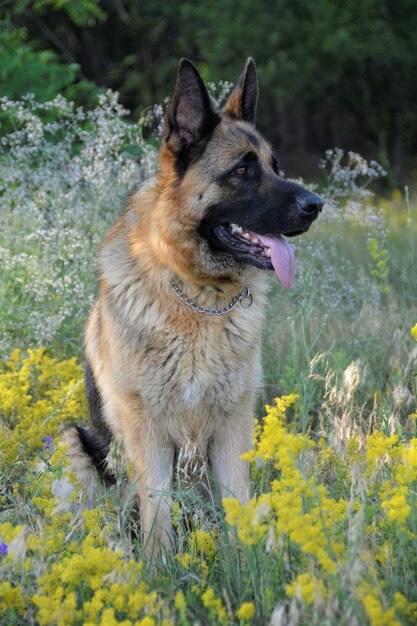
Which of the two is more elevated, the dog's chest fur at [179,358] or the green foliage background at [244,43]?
the dog's chest fur at [179,358]

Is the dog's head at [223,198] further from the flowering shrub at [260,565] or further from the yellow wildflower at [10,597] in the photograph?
the yellow wildflower at [10,597]

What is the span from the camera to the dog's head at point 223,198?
11.1 feet

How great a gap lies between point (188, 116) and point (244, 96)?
355 millimetres

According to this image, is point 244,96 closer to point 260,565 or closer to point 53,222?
point 53,222

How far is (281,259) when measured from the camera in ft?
11.1

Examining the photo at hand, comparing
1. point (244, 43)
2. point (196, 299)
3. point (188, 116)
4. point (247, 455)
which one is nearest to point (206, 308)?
point (196, 299)

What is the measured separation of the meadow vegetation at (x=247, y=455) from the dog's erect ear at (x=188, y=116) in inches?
29.7

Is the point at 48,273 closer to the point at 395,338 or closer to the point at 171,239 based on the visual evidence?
the point at 171,239

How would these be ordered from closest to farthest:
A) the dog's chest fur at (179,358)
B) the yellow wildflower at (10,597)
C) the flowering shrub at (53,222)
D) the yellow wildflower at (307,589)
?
1. the yellow wildflower at (307,589)
2. the yellow wildflower at (10,597)
3. the dog's chest fur at (179,358)
4. the flowering shrub at (53,222)

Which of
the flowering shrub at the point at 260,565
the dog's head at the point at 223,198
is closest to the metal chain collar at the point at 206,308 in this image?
the dog's head at the point at 223,198

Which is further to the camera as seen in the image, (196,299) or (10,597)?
(196,299)

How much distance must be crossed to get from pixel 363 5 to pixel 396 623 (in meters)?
13.8

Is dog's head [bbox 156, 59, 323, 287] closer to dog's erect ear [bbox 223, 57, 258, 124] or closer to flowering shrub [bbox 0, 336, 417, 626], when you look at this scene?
dog's erect ear [bbox 223, 57, 258, 124]

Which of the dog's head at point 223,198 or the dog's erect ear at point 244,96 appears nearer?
the dog's head at point 223,198
